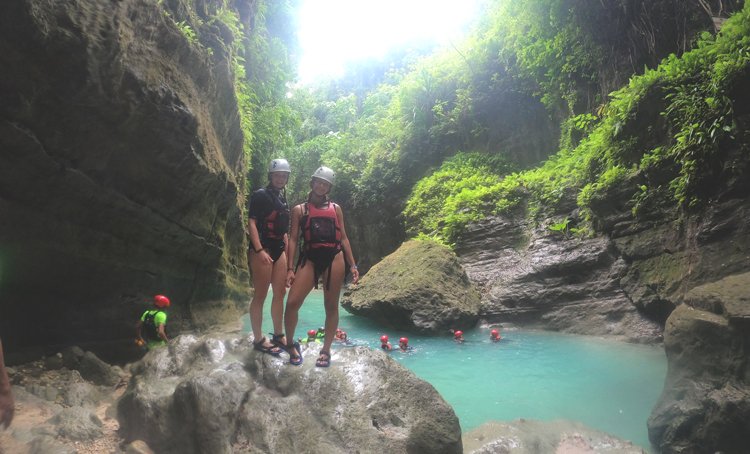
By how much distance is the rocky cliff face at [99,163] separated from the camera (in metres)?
3.67

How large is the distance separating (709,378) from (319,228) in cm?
398

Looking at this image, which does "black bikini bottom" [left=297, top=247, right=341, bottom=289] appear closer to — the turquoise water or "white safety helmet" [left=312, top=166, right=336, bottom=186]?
"white safety helmet" [left=312, top=166, right=336, bottom=186]

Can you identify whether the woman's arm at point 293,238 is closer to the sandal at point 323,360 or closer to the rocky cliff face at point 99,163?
the sandal at point 323,360

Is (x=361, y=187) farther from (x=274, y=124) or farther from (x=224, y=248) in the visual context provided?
(x=224, y=248)

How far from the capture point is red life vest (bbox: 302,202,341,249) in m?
3.76

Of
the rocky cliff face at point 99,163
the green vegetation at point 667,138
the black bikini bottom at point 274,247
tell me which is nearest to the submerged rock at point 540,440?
the black bikini bottom at point 274,247

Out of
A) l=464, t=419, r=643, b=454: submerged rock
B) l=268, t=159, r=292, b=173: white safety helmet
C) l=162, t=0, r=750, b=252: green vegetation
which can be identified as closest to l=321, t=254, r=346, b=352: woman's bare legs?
l=268, t=159, r=292, b=173: white safety helmet

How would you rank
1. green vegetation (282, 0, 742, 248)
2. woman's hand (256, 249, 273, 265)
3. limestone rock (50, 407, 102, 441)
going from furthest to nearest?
green vegetation (282, 0, 742, 248)
woman's hand (256, 249, 273, 265)
limestone rock (50, 407, 102, 441)

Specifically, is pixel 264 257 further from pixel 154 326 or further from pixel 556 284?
pixel 556 284

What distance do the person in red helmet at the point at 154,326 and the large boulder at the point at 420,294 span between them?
5.01m

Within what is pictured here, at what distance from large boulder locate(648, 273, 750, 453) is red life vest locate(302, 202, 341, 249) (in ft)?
12.0

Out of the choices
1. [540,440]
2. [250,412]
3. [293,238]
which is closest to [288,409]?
[250,412]

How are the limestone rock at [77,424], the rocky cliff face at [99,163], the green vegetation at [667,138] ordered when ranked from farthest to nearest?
the green vegetation at [667,138], the rocky cliff face at [99,163], the limestone rock at [77,424]

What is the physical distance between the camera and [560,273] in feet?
30.4
